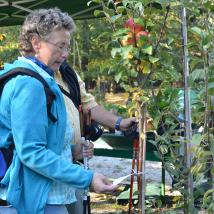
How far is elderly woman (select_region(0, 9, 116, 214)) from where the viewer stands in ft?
6.86

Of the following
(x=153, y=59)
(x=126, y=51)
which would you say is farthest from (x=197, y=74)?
(x=126, y=51)

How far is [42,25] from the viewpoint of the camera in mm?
2301

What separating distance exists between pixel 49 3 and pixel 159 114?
4213 millimetres

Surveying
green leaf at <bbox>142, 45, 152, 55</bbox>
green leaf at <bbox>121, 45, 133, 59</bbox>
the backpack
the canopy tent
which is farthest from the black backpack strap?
the canopy tent

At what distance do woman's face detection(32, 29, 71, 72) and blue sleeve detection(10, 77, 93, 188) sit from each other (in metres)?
0.22

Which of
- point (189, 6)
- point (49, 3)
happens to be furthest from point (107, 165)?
point (189, 6)

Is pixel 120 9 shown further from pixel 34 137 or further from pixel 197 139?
pixel 34 137

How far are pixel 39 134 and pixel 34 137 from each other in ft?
0.09

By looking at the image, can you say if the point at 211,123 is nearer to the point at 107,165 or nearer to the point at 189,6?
the point at 189,6

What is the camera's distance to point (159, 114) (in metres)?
2.76

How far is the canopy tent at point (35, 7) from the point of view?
655cm

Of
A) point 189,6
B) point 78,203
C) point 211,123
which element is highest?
point 189,6

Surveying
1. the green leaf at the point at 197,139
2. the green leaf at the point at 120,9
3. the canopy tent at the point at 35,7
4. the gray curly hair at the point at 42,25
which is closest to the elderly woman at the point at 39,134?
the gray curly hair at the point at 42,25

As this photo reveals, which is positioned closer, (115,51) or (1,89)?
(1,89)
